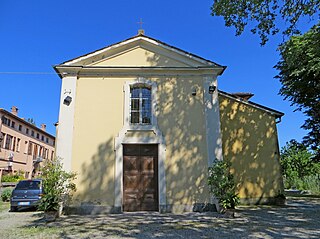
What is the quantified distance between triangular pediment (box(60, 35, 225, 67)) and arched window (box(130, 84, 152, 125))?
102cm

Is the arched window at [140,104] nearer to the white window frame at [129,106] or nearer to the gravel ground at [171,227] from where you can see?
the white window frame at [129,106]

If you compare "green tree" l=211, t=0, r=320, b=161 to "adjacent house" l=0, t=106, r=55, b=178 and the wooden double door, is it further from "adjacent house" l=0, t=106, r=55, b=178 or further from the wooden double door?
"adjacent house" l=0, t=106, r=55, b=178

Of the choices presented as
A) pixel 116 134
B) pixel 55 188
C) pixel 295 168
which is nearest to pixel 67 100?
pixel 116 134

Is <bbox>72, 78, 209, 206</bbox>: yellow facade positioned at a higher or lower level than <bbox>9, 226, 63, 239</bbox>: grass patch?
higher

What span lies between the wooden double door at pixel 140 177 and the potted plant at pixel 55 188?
1.98 meters

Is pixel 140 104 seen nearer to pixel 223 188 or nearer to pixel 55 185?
pixel 55 185

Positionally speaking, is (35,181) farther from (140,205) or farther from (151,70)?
(151,70)

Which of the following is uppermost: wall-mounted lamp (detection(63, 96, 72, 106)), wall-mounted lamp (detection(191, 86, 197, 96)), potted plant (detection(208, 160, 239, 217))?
wall-mounted lamp (detection(191, 86, 197, 96))

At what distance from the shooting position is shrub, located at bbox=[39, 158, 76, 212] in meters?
8.22

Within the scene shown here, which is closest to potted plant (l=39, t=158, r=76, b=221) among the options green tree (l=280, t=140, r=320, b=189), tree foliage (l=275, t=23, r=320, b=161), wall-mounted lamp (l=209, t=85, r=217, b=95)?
wall-mounted lamp (l=209, t=85, r=217, b=95)

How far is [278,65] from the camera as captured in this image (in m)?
15.7

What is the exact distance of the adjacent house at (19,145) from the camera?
2615cm

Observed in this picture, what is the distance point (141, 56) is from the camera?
36.2 ft

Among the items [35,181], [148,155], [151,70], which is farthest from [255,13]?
[35,181]
